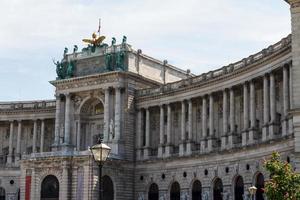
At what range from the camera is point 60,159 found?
87.0 m

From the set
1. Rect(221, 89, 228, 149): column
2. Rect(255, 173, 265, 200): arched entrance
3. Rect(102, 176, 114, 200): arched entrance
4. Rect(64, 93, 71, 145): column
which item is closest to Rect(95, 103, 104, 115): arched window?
Rect(64, 93, 71, 145): column

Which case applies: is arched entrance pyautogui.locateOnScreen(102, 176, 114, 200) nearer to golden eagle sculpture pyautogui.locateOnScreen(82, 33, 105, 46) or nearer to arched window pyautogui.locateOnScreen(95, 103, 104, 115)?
arched window pyautogui.locateOnScreen(95, 103, 104, 115)

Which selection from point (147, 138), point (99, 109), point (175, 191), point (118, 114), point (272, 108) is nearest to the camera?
point (272, 108)

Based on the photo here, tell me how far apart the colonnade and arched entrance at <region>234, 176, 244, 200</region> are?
4.11 m

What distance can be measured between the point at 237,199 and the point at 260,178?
20.7 feet

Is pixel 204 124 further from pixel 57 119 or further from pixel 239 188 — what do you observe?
pixel 57 119

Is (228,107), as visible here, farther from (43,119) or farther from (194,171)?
(43,119)

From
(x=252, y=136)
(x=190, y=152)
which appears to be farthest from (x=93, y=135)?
(x=252, y=136)

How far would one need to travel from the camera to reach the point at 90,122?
97.8 meters

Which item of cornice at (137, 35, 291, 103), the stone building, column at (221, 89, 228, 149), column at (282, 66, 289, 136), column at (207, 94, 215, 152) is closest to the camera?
column at (282, 66, 289, 136)

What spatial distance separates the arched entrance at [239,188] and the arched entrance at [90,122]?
88.4 feet

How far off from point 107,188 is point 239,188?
66.7 ft

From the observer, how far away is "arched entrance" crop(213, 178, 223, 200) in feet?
261

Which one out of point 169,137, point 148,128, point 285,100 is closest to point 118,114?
point 148,128
